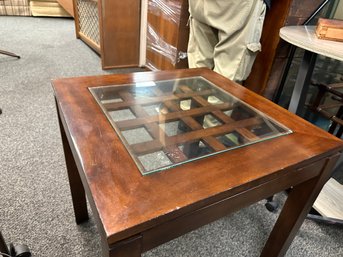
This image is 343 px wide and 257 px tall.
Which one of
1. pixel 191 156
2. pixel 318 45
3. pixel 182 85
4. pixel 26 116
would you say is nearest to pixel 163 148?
pixel 191 156

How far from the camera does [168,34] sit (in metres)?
1.85

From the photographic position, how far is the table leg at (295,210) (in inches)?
24.8

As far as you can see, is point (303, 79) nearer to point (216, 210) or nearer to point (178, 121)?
point (178, 121)

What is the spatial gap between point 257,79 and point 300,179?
3.17ft

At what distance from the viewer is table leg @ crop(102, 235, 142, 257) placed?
1.17 ft

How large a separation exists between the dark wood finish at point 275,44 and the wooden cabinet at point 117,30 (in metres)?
1.31

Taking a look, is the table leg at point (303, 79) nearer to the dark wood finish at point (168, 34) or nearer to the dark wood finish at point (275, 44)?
the dark wood finish at point (275, 44)

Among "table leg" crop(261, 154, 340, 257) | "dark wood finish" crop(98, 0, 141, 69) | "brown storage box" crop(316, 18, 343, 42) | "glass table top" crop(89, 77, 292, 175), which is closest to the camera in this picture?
"glass table top" crop(89, 77, 292, 175)

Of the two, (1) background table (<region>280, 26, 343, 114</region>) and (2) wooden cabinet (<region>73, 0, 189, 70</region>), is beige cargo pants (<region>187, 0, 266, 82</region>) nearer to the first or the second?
(1) background table (<region>280, 26, 343, 114</region>)

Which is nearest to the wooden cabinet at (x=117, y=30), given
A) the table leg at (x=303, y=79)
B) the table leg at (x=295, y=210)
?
the table leg at (x=303, y=79)

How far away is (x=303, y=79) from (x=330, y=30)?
187mm

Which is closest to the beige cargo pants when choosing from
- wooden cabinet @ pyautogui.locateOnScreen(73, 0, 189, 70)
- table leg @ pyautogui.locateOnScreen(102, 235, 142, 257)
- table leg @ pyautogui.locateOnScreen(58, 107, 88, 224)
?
wooden cabinet @ pyautogui.locateOnScreen(73, 0, 189, 70)

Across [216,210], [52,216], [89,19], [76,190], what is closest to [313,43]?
[216,210]

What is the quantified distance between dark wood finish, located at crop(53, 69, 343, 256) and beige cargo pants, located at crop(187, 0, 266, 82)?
0.57m
